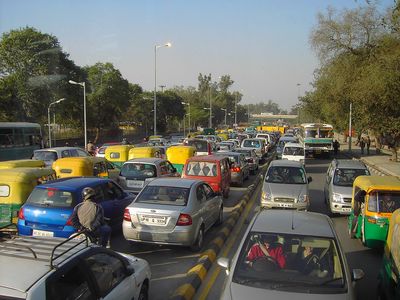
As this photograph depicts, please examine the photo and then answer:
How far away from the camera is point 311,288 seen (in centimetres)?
494

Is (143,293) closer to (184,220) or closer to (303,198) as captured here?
(184,220)

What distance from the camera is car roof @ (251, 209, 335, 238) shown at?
227 inches

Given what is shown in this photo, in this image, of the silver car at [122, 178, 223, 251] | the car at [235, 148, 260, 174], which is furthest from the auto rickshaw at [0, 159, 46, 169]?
the car at [235, 148, 260, 174]

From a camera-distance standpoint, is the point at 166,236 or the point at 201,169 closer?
the point at 166,236

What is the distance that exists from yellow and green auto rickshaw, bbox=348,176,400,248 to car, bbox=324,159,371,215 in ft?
9.12

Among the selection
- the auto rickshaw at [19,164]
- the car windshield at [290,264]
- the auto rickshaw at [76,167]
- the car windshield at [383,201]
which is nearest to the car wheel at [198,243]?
the car windshield at [383,201]

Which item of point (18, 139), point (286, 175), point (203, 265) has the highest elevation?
point (18, 139)

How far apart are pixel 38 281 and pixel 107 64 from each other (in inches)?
2384

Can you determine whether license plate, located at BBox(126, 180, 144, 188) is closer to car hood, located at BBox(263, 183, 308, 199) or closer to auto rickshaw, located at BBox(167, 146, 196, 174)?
car hood, located at BBox(263, 183, 308, 199)

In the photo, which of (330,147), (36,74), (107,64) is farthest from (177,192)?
(107,64)

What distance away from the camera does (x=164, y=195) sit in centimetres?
989

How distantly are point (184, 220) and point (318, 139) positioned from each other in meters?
30.0

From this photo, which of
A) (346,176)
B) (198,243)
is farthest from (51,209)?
(346,176)

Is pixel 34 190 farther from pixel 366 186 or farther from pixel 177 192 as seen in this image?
pixel 366 186
